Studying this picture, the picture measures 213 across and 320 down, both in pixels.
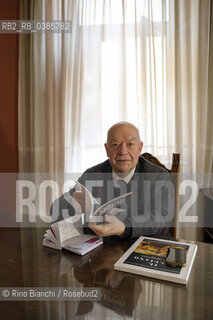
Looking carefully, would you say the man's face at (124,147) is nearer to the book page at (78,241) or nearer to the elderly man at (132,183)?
the elderly man at (132,183)

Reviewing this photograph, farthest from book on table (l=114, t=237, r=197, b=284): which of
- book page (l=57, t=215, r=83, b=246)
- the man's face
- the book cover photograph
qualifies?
the man's face

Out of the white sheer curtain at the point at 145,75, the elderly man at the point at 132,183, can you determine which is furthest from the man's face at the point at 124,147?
the white sheer curtain at the point at 145,75

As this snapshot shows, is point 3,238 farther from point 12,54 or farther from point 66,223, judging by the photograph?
point 12,54

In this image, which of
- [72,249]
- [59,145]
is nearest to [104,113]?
[59,145]

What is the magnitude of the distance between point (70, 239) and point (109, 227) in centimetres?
17

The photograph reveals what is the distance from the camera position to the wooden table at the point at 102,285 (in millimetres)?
599

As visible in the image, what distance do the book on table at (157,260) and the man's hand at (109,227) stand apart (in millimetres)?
89

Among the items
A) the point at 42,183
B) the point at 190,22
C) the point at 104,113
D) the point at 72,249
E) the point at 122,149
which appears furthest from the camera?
the point at 42,183

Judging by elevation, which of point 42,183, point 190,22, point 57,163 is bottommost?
point 42,183

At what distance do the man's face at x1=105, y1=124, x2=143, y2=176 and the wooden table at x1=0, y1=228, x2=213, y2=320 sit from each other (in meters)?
0.52

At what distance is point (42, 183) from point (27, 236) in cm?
163

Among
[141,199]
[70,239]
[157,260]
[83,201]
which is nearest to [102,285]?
[157,260]

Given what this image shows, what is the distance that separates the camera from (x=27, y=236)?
3.77 feet

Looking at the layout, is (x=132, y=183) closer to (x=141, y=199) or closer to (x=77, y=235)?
(x=141, y=199)
